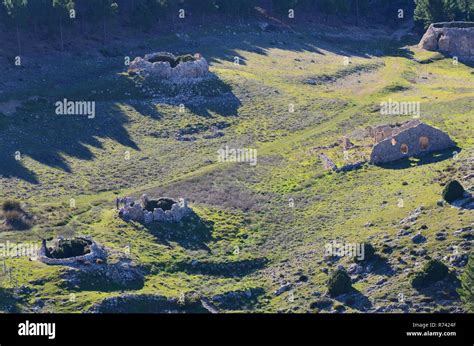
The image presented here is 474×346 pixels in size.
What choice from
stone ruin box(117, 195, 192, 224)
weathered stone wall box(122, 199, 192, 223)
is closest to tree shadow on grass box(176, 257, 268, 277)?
weathered stone wall box(122, 199, 192, 223)

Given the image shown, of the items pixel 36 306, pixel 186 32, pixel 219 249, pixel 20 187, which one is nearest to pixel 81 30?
pixel 186 32

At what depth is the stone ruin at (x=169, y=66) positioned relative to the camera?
516ft

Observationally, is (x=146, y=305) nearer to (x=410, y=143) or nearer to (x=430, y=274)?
(x=430, y=274)

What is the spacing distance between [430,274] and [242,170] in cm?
3878

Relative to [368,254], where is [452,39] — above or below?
above

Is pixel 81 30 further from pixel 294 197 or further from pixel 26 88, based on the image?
pixel 294 197

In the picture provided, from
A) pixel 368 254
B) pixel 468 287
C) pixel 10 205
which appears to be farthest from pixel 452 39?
pixel 468 287

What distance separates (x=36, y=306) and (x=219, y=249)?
22.6m

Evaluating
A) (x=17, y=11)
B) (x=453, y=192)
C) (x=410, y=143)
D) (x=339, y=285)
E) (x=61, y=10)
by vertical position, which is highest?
(x=17, y=11)

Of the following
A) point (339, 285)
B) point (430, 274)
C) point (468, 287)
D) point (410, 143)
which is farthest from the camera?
point (410, 143)

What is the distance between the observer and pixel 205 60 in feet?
531

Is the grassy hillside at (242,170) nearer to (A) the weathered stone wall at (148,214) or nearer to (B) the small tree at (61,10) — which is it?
(A) the weathered stone wall at (148,214)

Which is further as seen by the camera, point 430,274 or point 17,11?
point 17,11

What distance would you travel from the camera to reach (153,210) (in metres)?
117
